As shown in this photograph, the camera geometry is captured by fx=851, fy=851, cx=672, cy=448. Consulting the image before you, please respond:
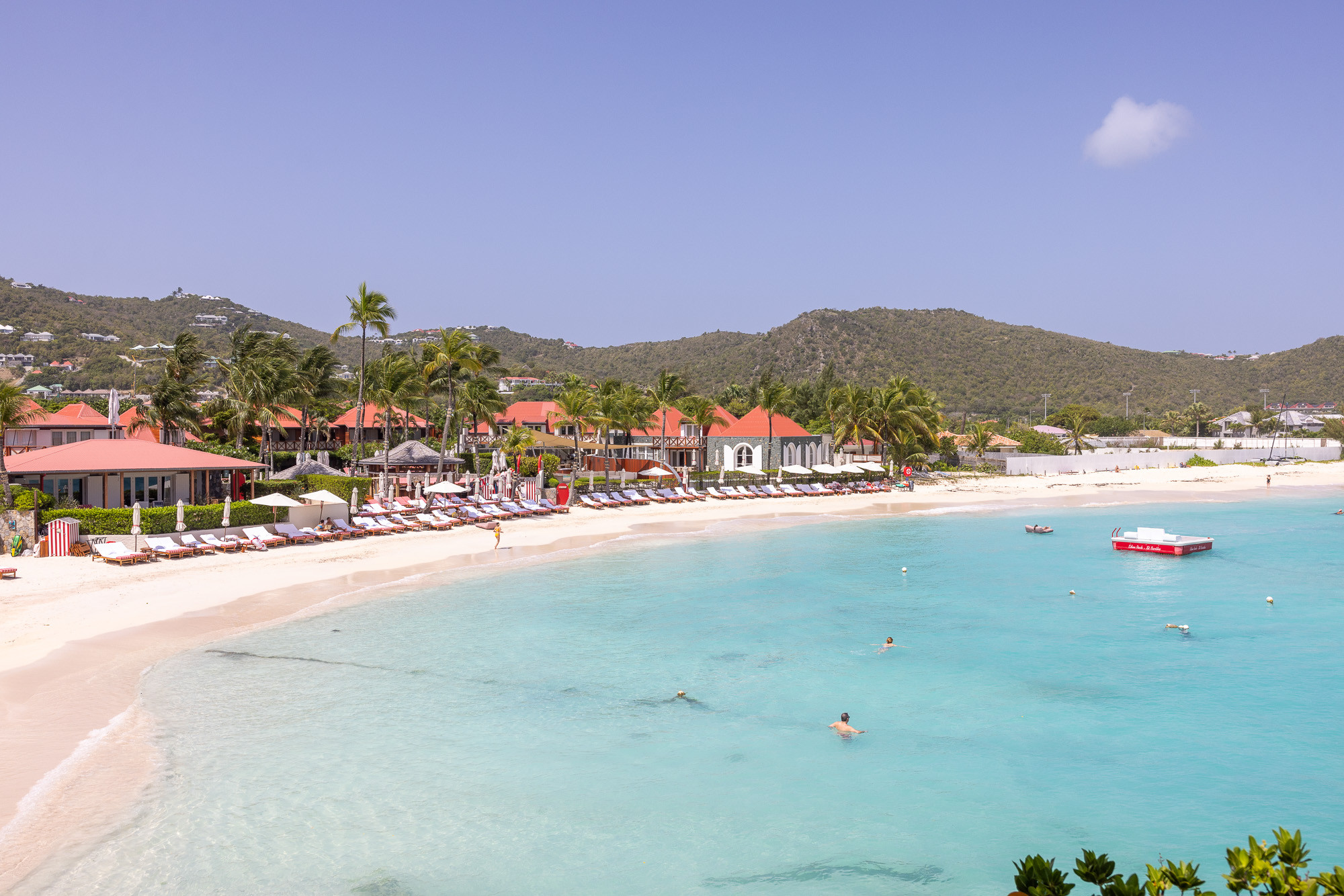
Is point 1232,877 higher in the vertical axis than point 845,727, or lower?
higher

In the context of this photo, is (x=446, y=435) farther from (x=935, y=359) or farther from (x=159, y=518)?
(x=935, y=359)

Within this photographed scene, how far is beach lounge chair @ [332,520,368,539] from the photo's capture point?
30516 mm

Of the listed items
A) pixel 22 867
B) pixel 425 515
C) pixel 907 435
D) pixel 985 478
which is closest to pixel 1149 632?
pixel 22 867

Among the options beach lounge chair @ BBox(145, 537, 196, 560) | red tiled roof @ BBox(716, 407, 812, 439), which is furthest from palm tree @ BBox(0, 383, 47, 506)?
red tiled roof @ BBox(716, 407, 812, 439)

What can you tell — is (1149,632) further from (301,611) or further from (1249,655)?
(301,611)

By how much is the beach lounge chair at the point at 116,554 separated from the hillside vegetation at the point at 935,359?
98.6 metres

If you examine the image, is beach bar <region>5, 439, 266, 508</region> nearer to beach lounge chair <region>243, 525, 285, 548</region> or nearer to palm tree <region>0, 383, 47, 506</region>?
palm tree <region>0, 383, 47, 506</region>

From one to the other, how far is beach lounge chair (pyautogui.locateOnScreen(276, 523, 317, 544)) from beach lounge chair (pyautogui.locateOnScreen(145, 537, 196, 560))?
140 inches

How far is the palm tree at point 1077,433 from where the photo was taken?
260ft

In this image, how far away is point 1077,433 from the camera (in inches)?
3091

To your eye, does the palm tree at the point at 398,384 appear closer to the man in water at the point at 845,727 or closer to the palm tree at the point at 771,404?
the palm tree at the point at 771,404

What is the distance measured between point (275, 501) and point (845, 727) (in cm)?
2168

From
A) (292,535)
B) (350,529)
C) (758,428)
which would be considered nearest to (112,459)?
(292,535)

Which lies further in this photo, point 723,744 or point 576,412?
point 576,412
